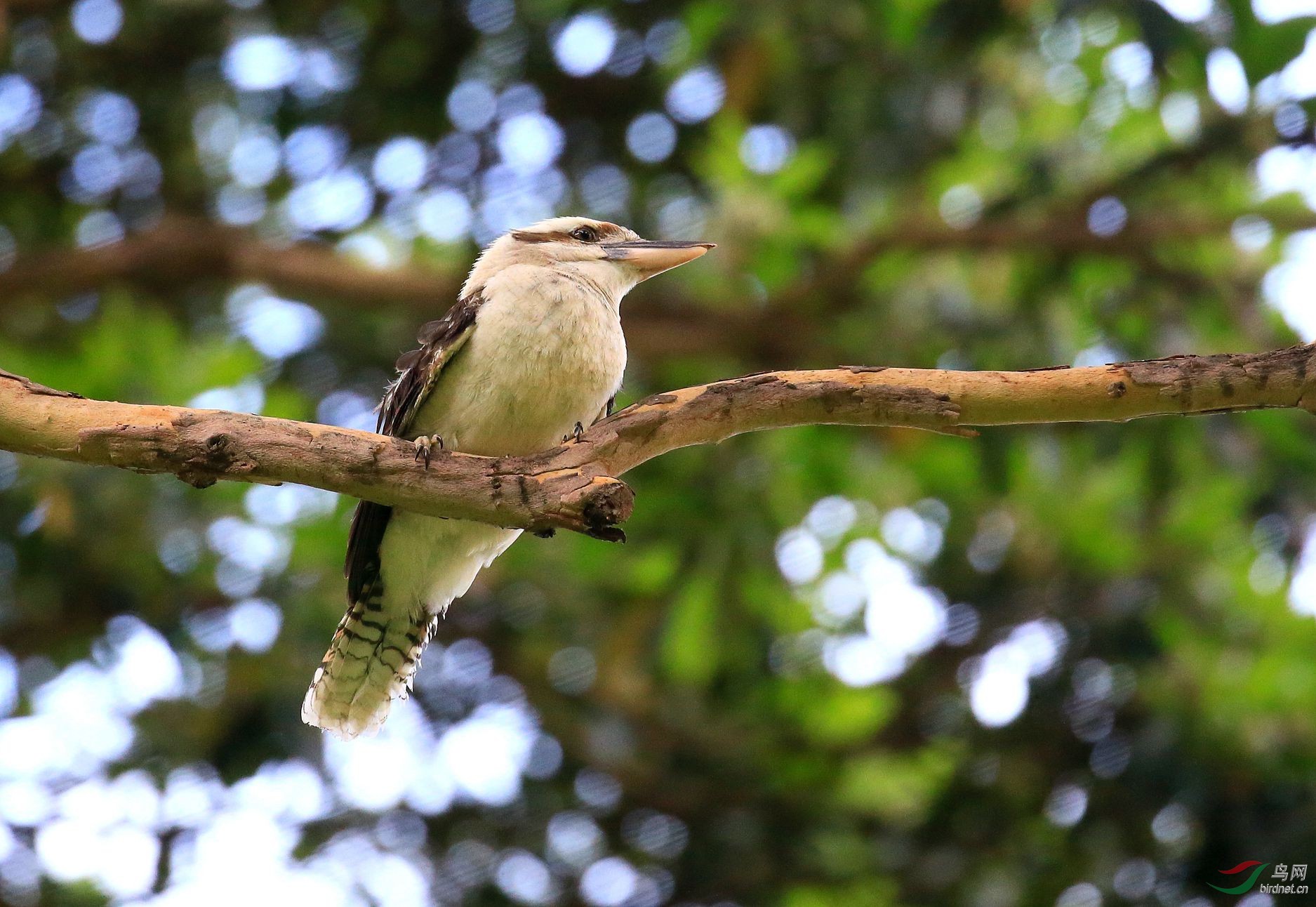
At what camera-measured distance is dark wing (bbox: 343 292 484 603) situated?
377 centimetres

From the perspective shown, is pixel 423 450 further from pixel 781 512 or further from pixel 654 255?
pixel 781 512

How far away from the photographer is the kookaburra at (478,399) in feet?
12.1

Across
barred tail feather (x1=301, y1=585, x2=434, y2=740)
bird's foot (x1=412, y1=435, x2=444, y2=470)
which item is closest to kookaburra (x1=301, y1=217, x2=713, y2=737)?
barred tail feather (x1=301, y1=585, x2=434, y2=740)

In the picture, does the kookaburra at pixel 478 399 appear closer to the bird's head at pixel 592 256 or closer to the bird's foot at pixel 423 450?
the bird's head at pixel 592 256

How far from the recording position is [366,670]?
4234 millimetres

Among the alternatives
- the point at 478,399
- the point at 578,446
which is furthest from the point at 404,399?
the point at 578,446

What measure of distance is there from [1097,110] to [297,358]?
484 cm

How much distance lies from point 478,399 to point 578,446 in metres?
0.76

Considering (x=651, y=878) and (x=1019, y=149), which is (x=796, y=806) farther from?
(x=1019, y=149)

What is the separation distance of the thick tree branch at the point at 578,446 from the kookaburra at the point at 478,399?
0.23 m

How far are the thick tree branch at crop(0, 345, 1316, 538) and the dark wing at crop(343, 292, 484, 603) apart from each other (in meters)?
0.85

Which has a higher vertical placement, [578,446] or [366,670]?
[578,446]

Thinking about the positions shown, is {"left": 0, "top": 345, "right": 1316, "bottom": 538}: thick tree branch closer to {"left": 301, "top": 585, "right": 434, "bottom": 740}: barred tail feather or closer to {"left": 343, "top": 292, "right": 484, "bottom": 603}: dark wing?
{"left": 343, "top": 292, "right": 484, "bottom": 603}: dark wing

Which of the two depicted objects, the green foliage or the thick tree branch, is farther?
the green foliage
